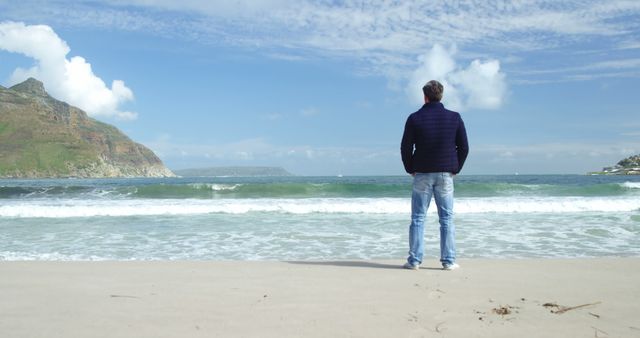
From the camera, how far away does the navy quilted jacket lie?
443 cm

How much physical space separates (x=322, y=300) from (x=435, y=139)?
203 centimetres

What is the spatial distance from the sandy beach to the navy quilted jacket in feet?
3.44

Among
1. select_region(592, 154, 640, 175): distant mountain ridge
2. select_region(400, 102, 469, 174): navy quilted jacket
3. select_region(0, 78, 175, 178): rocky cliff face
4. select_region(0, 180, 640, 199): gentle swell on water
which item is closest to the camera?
select_region(400, 102, 469, 174): navy quilted jacket

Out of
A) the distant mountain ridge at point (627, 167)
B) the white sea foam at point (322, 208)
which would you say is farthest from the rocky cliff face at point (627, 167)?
the white sea foam at point (322, 208)

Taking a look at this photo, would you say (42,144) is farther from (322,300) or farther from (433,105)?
(322,300)

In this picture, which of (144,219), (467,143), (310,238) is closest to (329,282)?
(467,143)

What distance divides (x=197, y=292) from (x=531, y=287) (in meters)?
2.67

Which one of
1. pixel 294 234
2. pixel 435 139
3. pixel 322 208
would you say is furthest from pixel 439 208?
pixel 322 208

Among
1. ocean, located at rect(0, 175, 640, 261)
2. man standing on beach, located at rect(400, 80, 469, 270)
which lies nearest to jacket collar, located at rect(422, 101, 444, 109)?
man standing on beach, located at rect(400, 80, 469, 270)

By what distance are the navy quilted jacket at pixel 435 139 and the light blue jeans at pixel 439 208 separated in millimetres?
111

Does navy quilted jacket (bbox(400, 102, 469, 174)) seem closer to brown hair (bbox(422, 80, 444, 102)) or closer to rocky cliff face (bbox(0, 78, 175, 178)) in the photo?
brown hair (bbox(422, 80, 444, 102))

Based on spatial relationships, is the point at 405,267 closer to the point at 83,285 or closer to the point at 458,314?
the point at 458,314

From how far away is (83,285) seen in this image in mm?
3916

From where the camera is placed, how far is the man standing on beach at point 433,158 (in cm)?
443
